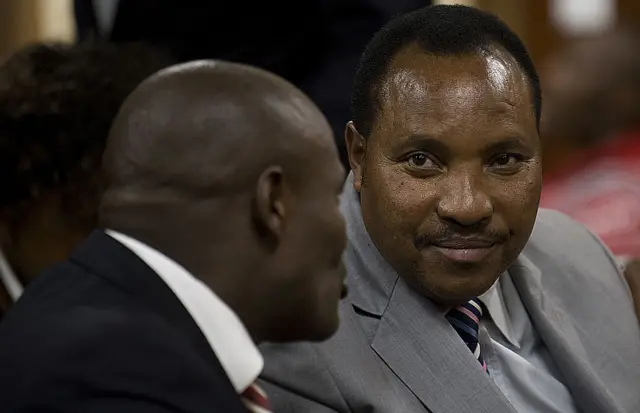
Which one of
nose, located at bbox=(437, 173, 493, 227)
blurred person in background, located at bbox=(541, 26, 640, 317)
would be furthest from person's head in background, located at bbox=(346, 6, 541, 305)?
blurred person in background, located at bbox=(541, 26, 640, 317)

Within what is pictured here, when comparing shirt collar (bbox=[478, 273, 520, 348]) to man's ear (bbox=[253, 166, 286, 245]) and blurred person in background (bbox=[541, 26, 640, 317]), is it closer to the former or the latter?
man's ear (bbox=[253, 166, 286, 245])

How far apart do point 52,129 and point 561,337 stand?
921 mm

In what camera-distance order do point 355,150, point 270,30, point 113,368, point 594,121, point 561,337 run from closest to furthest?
1. point 113,368
2. point 355,150
3. point 561,337
4. point 270,30
5. point 594,121

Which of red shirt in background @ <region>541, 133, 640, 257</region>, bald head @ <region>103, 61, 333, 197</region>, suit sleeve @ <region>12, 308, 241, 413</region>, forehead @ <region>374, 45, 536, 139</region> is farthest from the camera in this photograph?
red shirt in background @ <region>541, 133, 640, 257</region>

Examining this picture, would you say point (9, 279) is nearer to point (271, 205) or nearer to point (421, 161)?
point (421, 161)

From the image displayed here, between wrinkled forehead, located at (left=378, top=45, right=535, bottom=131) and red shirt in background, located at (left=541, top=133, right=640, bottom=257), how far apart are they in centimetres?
125

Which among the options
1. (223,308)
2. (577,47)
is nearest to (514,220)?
(223,308)

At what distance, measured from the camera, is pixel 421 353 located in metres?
1.83

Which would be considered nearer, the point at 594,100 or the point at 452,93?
the point at 452,93

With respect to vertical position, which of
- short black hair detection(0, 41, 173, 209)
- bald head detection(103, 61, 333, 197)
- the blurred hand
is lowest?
the blurred hand

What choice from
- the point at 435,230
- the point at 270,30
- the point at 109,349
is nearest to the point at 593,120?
the point at 270,30

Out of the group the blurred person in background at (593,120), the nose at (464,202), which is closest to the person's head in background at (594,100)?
the blurred person in background at (593,120)

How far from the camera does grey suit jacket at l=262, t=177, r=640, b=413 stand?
1769mm

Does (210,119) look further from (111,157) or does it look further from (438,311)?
(438,311)
